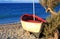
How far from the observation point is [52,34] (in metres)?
15.3

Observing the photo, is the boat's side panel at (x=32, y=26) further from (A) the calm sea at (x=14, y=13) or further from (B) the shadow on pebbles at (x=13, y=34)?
(A) the calm sea at (x=14, y=13)

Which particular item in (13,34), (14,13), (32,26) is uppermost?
(32,26)

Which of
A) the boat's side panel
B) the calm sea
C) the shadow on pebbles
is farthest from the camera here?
the calm sea

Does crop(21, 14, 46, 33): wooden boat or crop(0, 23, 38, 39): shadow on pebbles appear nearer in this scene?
crop(0, 23, 38, 39): shadow on pebbles

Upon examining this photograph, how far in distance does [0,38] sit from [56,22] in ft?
11.1

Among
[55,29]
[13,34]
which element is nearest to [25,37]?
[13,34]

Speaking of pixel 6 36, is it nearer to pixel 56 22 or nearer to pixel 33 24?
pixel 33 24

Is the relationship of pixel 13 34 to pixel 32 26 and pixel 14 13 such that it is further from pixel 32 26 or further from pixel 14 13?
pixel 14 13

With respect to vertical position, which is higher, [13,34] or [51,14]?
[51,14]

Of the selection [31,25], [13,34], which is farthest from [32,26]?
[13,34]

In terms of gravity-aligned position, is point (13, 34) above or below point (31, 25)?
below

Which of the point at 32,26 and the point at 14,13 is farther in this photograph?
the point at 14,13

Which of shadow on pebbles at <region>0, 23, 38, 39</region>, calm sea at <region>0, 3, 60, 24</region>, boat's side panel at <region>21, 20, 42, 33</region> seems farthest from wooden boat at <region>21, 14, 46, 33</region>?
calm sea at <region>0, 3, 60, 24</region>

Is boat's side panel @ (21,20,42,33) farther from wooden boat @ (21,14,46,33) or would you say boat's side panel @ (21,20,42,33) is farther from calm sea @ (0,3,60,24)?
calm sea @ (0,3,60,24)
